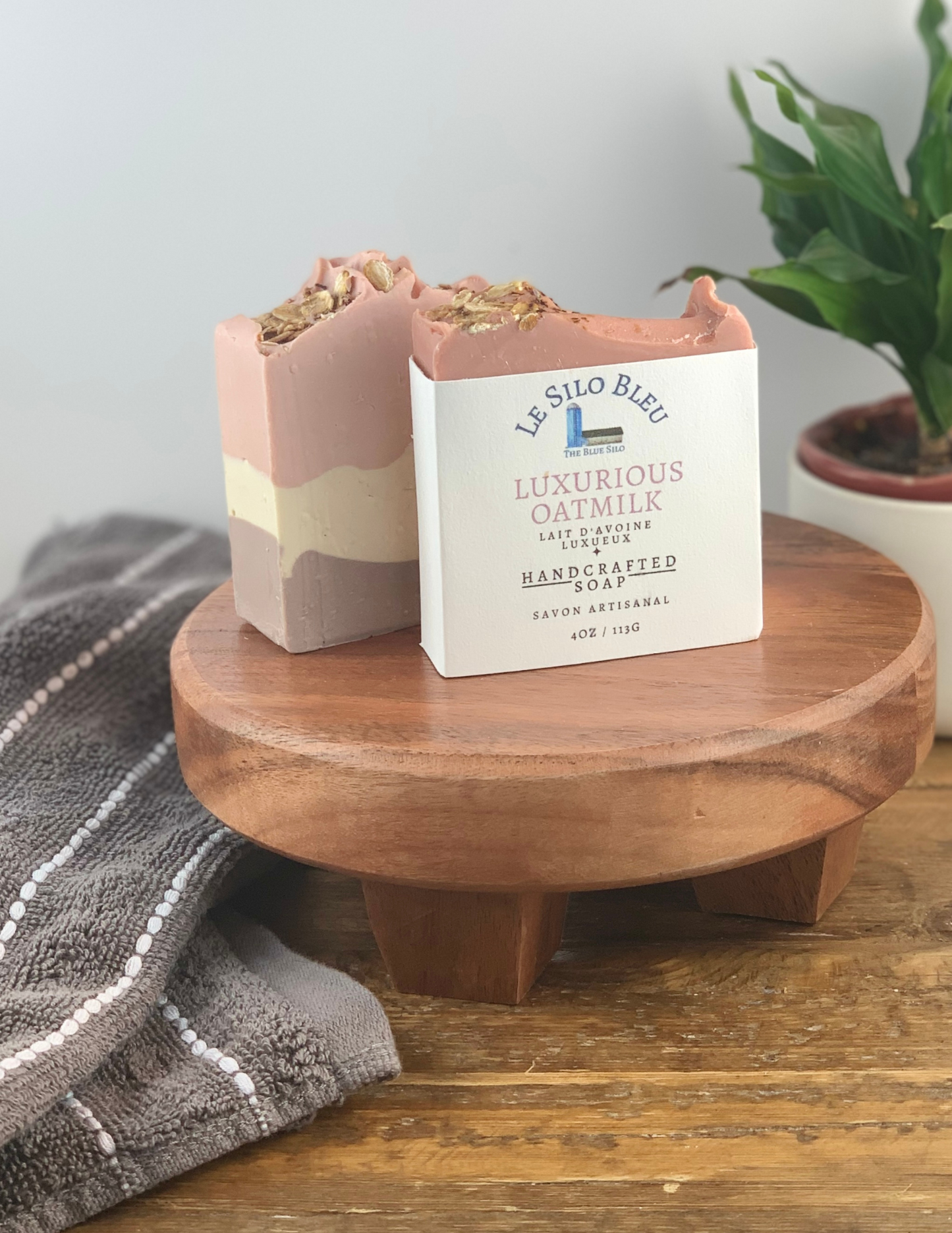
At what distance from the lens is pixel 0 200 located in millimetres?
988

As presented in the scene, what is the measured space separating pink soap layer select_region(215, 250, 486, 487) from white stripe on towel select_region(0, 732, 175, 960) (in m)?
0.22

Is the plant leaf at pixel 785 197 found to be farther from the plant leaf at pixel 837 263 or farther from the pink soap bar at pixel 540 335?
the pink soap bar at pixel 540 335

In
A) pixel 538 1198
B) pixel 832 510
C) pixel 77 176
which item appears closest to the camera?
pixel 538 1198

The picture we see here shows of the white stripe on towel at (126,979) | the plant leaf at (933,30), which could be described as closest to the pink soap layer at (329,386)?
the white stripe on towel at (126,979)

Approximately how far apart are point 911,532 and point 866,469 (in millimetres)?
58

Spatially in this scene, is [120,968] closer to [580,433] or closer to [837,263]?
[580,433]

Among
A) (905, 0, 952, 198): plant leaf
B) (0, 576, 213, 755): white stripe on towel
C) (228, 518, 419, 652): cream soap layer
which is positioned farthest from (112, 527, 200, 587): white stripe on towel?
(905, 0, 952, 198): plant leaf

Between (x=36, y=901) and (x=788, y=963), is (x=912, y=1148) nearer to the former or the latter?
(x=788, y=963)

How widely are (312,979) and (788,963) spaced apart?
0.24 meters

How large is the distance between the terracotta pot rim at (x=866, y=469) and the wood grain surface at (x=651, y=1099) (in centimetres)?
27

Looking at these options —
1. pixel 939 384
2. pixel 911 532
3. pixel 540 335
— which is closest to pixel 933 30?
pixel 939 384

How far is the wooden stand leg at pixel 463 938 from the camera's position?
59 cm

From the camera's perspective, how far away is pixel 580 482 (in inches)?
23.4

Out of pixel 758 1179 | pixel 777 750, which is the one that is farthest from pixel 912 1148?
pixel 777 750
